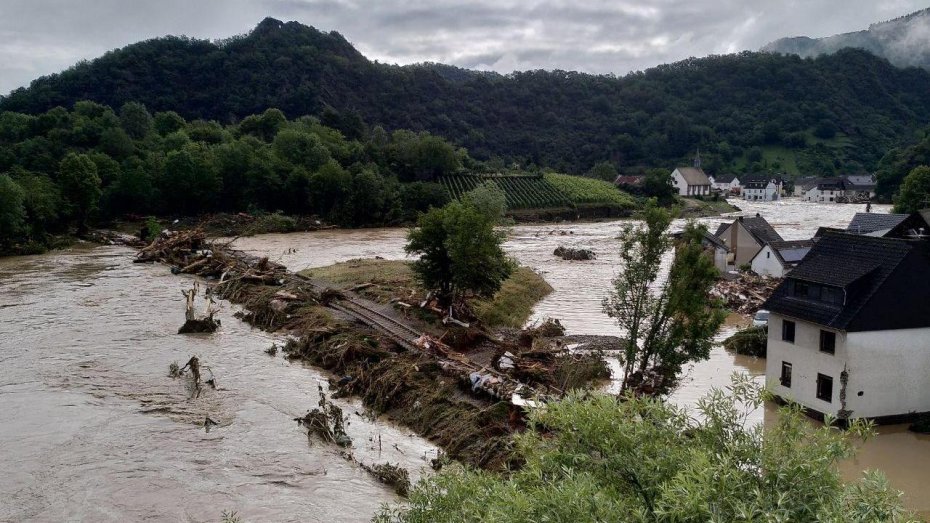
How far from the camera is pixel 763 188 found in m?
131

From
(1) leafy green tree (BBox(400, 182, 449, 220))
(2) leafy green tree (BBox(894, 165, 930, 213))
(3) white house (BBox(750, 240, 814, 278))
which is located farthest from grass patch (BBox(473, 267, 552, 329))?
(2) leafy green tree (BBox(894, 165, 930, 213))

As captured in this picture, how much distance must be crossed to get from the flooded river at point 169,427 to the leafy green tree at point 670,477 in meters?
8.12

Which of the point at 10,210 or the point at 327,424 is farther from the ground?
the point at 10,210

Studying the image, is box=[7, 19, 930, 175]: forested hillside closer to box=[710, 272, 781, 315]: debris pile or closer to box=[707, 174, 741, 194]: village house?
box=[707, 174, 741, 194]: village house

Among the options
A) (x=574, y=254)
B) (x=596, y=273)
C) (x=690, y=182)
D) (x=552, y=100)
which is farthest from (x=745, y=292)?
(x=552, y=100)

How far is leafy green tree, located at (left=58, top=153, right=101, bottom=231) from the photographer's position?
58.8 m

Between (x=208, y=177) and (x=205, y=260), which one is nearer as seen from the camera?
(x=205, y=260)

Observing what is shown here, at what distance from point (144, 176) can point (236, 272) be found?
1445 inches

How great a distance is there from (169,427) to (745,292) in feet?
103

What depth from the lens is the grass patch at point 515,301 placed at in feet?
103

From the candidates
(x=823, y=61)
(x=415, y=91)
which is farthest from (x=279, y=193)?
(x=823, y=61)

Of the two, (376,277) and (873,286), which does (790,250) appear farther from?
(376,277)

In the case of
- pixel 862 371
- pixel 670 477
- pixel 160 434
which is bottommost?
pixel 160 434

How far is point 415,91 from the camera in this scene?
156375 mm
